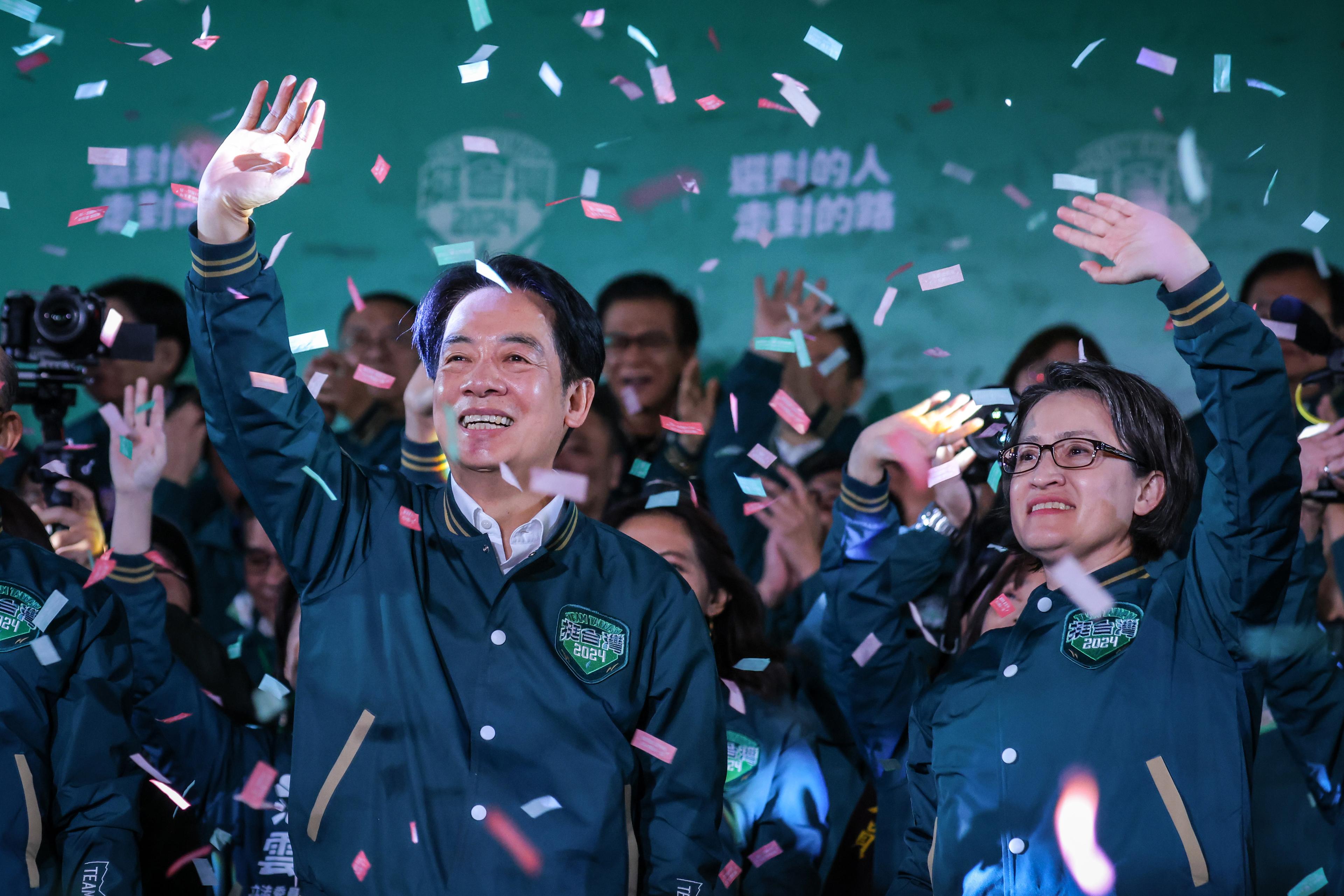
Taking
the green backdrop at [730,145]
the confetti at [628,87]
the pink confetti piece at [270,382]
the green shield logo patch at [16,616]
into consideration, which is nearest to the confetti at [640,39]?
the green backdrop at [730,145]

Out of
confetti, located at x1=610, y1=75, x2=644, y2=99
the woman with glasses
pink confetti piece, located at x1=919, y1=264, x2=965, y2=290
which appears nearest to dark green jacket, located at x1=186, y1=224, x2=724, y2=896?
the woman with glasses

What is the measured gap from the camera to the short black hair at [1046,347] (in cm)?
434

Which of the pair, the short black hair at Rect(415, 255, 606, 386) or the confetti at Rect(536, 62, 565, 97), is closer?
the short black hair at Rect(415, 255, 606, 386)

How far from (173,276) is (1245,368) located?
4.15 m

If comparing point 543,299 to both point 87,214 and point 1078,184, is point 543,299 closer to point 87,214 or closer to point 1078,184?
point 1078,184

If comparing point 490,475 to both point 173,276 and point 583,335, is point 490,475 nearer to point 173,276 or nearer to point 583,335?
point 583,335

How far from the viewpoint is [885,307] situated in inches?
184

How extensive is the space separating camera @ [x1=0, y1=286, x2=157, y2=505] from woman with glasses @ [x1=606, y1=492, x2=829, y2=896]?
137 centimetres

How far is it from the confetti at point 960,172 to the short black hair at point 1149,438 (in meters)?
2.60

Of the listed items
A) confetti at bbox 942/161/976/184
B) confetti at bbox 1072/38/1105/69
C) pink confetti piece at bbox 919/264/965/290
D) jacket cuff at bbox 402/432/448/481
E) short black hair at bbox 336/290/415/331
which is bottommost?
jacket cuff at bbox 402/432/448/481

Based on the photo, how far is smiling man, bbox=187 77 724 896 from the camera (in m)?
1.78

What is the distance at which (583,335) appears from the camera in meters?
2.12

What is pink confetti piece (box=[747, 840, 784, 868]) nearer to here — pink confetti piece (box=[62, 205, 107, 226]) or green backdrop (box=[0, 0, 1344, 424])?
green backdrop (box=[0, 0, 1344, 424])

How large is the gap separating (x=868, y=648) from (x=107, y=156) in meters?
3.58
